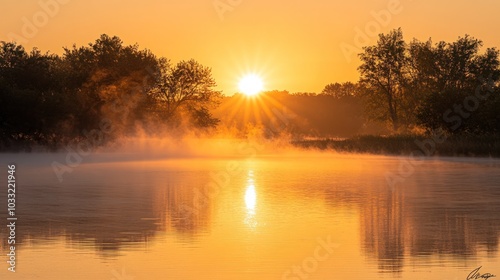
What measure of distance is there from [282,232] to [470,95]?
75290mm

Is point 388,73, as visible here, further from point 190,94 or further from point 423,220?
point 423,220

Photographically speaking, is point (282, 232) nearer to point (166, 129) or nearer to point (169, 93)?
point (166, 129)

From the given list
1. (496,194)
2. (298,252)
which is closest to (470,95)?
(496,194)

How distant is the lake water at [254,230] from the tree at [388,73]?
292ft

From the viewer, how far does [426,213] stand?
81.6 ft

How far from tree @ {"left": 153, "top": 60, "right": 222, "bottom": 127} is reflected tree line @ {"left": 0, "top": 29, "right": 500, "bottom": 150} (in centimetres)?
15

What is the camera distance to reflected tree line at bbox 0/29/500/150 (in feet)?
280

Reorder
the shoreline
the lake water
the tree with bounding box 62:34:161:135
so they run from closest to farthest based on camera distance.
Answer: the lake water
the shoreline
the tree with bounding box 62:34:161:135

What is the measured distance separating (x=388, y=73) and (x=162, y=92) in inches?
1347
